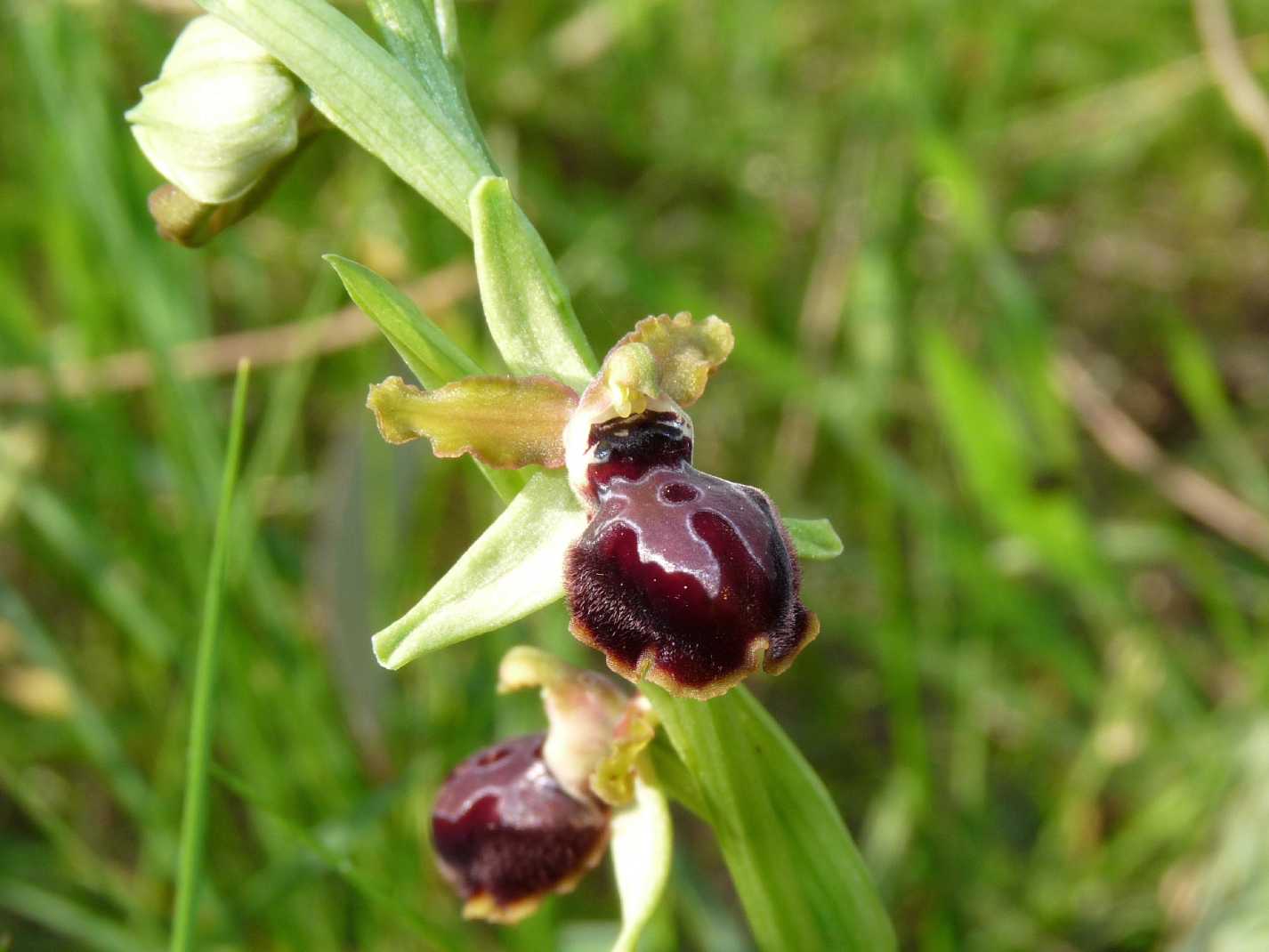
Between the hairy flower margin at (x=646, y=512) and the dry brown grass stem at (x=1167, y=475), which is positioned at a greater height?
the hairy flower margin at (x=646, y=512)

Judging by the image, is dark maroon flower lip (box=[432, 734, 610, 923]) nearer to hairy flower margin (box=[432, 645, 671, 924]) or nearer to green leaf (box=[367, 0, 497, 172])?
hairy flower margin (box=[432, 645, 671, 924])

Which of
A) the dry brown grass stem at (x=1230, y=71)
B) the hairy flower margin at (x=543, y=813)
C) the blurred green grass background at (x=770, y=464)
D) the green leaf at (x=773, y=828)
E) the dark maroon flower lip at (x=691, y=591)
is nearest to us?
the dark maroon flower lip at (x=691, y=591)

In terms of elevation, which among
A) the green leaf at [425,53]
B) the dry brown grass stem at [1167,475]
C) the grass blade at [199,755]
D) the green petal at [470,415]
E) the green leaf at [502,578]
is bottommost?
the dry brown grass stem at [1167,475]

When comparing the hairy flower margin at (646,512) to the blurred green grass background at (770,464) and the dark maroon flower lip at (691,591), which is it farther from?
the blurred green grass background at (770,464)

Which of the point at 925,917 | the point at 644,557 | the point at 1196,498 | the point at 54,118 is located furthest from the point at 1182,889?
the point at 54,118

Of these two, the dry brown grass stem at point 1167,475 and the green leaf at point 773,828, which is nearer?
the green leaf at point 773,828

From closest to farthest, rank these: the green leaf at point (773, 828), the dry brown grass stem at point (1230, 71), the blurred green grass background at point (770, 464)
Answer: the green leaf at point (773, 828), the blurred green grass background at point (770, 464), the dry brown grass stem at point (1230, 71)

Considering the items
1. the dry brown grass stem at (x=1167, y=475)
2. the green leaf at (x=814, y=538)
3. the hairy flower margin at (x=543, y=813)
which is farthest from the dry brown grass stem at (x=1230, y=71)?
the hairy flower margin at (x=543, y=813)
